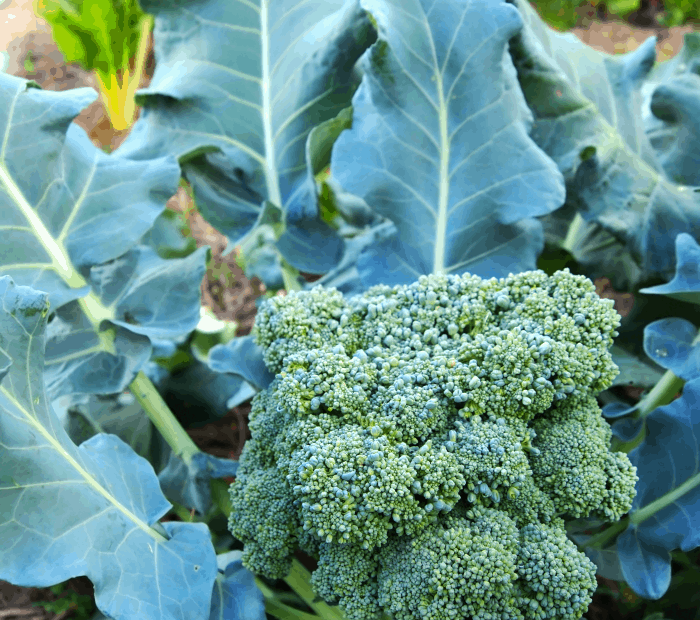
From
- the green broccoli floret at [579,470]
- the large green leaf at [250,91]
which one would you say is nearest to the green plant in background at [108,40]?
the large green leaf at [250,91]

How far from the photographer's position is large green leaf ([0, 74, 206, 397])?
39.0 inches

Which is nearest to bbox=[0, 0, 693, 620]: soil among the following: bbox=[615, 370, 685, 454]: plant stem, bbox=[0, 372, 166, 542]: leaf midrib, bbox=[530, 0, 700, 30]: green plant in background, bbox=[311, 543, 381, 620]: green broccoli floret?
bbox=[530, 0, 700, 30]: green plant in background

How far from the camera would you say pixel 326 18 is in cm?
117

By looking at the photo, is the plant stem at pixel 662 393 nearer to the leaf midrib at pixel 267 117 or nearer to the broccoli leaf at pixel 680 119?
the broccoli leaf at pixel 680 119

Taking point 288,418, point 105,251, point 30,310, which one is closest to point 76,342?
point 105,251

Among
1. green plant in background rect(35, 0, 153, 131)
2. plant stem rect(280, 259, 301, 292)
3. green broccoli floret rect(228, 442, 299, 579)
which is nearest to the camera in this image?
green broccoli floret rect(228, 442, 299, 579)

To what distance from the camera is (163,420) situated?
Answer: 1.13 metres

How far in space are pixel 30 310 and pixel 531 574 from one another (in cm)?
80

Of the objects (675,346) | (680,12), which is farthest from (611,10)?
(675,346)

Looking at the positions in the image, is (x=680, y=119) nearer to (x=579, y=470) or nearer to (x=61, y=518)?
(x=579, y=470)

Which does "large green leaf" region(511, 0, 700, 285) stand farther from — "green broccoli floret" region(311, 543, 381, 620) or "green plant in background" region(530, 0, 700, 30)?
"green plant in background" region(530, 0, 700, 30)

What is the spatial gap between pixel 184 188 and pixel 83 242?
98 centimetres

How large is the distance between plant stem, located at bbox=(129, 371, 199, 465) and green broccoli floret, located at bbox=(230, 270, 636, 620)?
211 mm

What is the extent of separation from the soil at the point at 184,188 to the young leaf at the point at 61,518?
0.48 m
